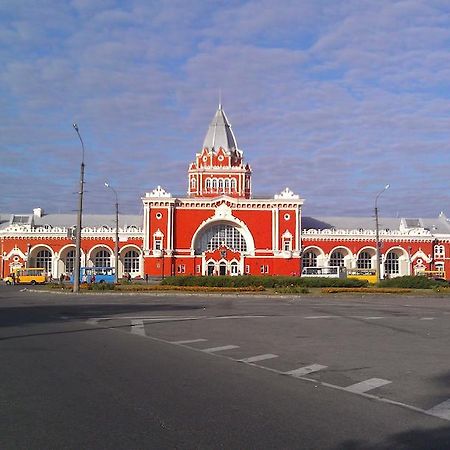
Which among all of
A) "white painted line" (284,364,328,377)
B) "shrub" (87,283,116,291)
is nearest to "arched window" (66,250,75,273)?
"shrub" (87,283,116,291)

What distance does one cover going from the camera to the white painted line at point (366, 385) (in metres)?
8.88

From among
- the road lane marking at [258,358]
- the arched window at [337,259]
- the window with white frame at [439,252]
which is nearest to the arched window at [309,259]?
the arched window at [337,259]

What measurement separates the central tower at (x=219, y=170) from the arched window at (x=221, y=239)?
17.4ft

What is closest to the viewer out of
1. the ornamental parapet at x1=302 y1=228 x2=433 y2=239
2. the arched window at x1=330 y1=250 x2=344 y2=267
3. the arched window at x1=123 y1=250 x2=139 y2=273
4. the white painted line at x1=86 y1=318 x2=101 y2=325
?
the white painted line at x1=86 y1=318 x2=101 y2=325

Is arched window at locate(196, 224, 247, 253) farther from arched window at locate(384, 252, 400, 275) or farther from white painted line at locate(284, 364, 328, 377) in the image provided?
white painted line at locate(284, 364, 328, 377)

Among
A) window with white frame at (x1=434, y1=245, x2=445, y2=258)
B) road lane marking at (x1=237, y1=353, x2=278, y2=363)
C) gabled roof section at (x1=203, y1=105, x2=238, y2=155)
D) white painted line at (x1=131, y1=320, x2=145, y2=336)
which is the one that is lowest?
road lane marking at (x1=237, y1=353, x2=278, y2=363)

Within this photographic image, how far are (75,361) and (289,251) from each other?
6343 cm

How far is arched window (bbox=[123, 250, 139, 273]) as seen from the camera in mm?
80312

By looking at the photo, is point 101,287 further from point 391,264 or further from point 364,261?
point 391,264

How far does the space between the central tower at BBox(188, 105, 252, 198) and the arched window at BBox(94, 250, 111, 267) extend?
14026 mm

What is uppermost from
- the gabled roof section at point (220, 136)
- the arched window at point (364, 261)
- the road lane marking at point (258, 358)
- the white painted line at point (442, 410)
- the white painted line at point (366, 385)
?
the gabled roof section at point (220, 136)

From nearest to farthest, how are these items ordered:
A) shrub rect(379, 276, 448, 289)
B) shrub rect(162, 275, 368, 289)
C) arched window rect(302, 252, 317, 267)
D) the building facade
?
shrub rect(379, 276, 448, 289) → shrub rect(162, 275, 368, 289) → the building facade → arched window rect(302, 252, 317, 267)

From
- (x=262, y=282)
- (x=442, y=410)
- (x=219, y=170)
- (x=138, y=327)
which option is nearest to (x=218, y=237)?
(x=219, y=170)

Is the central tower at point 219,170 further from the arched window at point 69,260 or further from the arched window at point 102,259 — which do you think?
the arched window at point 69,260
